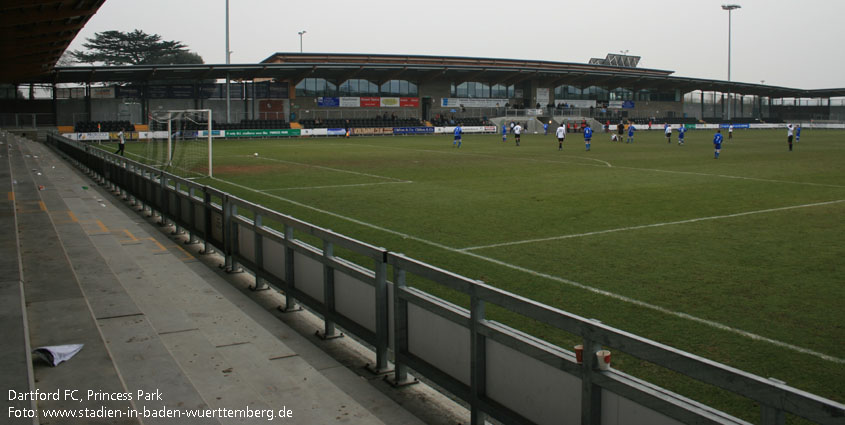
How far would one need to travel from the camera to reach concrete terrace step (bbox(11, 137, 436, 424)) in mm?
5297

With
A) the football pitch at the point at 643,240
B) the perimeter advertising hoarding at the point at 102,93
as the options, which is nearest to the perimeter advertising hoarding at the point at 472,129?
the perimeter advertising hoarding at the point at 102,93

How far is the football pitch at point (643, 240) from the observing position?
7688mm

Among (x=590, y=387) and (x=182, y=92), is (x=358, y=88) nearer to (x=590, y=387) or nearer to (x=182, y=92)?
(x=182, y=92)

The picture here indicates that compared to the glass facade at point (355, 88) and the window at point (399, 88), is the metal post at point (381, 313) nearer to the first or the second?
the glass facade at point (355, 88)

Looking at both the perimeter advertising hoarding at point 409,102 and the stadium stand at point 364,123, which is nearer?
the stadium stand at point 364,123

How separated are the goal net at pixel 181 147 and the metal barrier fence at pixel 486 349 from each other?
20486 mm

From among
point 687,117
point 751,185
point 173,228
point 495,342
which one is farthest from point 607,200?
point 687,117

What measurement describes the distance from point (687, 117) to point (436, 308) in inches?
4219

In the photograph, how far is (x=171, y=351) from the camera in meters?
6.58

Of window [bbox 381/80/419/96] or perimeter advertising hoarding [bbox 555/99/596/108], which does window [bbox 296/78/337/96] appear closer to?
window [bbox 381/80/419/96]

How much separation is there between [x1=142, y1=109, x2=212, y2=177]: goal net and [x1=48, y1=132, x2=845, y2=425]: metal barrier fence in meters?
20.5

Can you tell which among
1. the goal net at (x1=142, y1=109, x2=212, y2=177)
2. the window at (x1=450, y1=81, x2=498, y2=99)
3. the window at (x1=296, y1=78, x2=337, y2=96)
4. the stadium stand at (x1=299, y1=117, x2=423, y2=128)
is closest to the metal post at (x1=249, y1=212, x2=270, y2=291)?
the goal net at (x1=142, y1=109, x2=212, y2=177)

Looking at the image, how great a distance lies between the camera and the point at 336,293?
7.04 m

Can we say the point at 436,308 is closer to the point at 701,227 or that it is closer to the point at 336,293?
the point at 336,293
